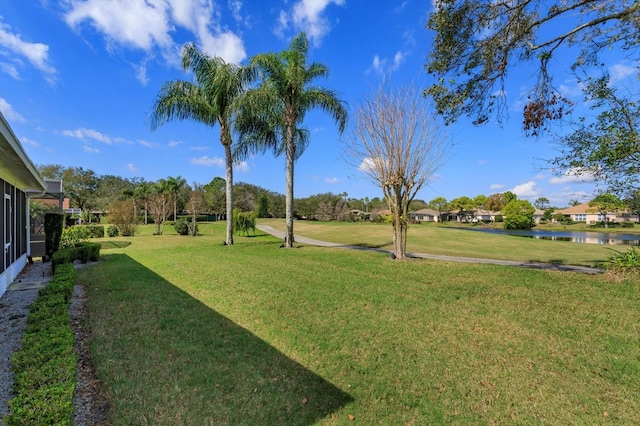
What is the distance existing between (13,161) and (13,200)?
3156 millimetres

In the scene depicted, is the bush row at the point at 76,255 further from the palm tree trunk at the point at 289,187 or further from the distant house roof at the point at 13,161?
the palm tree trunk at the point at 289,187

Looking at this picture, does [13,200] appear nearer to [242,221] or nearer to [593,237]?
[242,221]

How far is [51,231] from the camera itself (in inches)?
404

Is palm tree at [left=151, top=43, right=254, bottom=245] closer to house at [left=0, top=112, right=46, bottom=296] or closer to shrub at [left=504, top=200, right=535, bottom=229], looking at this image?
house at [left=0, top=112, right=46, bottom=296]

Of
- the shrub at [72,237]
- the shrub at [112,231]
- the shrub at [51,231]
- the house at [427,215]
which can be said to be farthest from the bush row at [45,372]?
the house at [427,215]

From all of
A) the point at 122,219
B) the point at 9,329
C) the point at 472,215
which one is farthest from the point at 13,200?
the point at 472,215

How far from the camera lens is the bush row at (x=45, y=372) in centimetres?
198

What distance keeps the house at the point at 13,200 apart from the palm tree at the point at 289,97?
7.62 m

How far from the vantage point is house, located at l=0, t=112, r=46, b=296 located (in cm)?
450

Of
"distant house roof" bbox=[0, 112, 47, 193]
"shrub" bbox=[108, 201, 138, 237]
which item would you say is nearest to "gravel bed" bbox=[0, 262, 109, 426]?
"distant house roof" bbox=[0, 112, 47, 193]

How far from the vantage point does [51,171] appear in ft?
151

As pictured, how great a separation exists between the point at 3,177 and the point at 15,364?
6103 millimetres

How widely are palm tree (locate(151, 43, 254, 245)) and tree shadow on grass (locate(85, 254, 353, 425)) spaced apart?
32.0 feet

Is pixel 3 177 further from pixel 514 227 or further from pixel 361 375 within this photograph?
pixel 514 227
